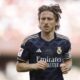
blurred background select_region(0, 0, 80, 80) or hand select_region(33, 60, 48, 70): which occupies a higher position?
blurred background select_region(0, 0, 80, 80)

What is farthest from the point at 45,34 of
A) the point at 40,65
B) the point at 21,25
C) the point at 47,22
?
the point at 21,25

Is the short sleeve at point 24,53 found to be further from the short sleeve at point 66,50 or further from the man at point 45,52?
the short sleeve at point 66,50

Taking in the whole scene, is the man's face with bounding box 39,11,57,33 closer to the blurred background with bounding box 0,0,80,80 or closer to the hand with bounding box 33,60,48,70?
the hand with bounding box 33,60,48,70

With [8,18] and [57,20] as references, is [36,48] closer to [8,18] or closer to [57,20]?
[57,20]

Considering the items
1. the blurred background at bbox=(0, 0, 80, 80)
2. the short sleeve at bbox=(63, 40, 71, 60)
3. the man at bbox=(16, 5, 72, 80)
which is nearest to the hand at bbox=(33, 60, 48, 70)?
the man at bbox=(16, 5, 72, 80)

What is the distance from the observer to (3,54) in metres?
3.70

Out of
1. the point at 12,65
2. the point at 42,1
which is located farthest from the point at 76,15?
the point at 12,65

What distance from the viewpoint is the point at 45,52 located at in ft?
6.97

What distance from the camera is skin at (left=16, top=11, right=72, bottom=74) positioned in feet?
6.83

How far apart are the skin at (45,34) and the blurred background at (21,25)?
149 centimetres

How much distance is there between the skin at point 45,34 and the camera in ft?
6.83

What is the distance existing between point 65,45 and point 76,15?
155 centimetres

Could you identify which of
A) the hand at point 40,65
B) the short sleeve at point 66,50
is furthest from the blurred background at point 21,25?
the hand at point 40,65

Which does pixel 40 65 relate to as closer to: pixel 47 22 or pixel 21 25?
pixel 47 22
